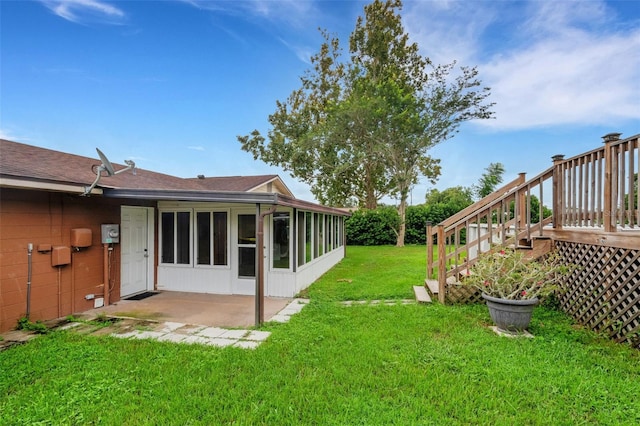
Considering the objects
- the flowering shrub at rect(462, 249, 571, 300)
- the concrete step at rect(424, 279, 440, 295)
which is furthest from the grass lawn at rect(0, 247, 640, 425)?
the concrete step at rect(424, 279, 440, 295)

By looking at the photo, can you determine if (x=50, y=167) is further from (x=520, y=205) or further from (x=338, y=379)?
(x=520, y=205)

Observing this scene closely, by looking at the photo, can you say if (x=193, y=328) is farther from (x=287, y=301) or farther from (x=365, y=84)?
(x=365, y=84)

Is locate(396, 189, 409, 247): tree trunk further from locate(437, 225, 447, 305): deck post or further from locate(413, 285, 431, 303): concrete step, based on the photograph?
locate(437, 225, 447, 305): deck post

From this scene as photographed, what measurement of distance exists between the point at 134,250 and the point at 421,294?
605 cm

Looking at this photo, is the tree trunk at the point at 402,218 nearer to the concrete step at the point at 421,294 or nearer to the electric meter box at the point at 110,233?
the concrete step at the point at 421,294

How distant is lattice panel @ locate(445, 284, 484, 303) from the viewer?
208 inches

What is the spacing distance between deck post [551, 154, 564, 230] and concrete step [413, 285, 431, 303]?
2502 millimetres

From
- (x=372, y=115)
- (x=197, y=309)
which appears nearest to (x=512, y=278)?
(x=197, y=309)

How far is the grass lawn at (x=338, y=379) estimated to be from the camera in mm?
2352

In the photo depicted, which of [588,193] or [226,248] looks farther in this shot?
[226,248]

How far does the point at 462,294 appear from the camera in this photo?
209 inches

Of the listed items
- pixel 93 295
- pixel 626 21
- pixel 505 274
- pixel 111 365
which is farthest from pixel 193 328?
pixel 626 21

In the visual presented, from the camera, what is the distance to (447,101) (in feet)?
53.7

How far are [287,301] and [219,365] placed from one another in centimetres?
283
